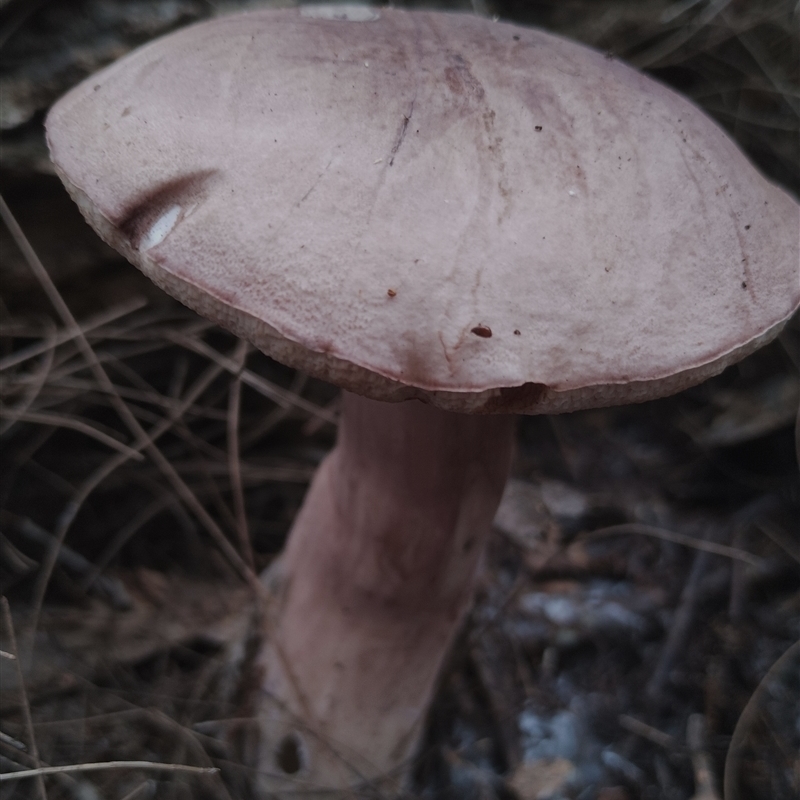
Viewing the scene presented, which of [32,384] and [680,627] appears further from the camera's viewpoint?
[680,627]

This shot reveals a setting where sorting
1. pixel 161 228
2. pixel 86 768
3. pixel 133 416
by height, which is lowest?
pixel 86 768

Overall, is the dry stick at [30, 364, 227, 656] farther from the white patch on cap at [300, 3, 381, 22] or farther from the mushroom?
the white patch on cap at [300, 3, 381, 22]

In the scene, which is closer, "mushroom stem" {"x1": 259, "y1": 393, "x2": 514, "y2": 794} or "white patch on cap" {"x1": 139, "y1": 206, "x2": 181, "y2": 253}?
"white patch on cap" {"x1": 139, "y1": 206, "x2": 181, "y2": 253}

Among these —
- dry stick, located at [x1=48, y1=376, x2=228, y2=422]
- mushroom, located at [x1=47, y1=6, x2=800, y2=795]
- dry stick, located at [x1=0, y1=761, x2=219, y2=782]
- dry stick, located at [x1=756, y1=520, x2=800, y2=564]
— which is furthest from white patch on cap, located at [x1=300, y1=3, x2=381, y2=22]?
dry stick, located at [x1=756, y1=520, x2=800, y2=564]

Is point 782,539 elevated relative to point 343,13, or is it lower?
lower

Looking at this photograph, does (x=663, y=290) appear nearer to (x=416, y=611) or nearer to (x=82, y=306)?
(x=416, y=611)

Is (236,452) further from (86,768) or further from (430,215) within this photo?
(430,215)

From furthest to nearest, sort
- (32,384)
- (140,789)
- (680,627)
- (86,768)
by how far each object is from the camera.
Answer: (680,627) < (32,384) < (140,789) < (86,768)

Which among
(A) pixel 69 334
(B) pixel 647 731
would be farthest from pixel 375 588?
(A) pixel 69 334
